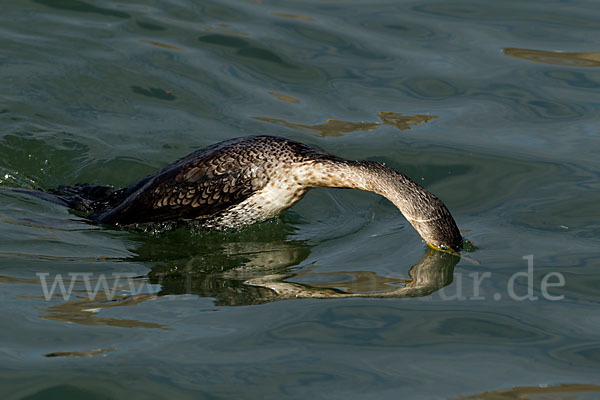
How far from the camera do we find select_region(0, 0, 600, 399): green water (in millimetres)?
5227

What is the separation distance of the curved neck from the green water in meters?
0.25

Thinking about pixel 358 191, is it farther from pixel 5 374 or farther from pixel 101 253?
pixel 5 374

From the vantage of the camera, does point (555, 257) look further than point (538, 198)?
No

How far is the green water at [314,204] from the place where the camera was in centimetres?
523

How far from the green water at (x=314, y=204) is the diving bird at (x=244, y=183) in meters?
0.25

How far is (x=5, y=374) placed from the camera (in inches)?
193

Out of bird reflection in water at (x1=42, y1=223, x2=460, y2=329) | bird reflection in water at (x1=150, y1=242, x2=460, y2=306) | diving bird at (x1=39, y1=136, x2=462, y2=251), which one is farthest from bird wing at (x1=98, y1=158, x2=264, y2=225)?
bird reflection in water at (x1=150, y1=242, x2=460, y2=306)

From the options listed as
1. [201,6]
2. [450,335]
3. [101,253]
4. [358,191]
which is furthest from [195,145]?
[450,335]

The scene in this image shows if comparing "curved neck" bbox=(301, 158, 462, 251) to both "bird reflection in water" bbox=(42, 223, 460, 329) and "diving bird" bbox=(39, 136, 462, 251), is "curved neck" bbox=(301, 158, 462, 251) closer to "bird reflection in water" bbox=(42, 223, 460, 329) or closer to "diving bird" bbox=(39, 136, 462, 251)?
"diving bird" bbox=(39, 136, 462, 251)

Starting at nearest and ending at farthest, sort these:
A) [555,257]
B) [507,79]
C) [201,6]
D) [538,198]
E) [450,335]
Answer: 1. [450,335]
2. [555,257]
3. [538,198]
4. [507,79]
5. [201,6]

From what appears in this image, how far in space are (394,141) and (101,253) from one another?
377cm

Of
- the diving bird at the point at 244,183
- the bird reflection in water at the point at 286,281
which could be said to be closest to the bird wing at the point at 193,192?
the diving bird at the point at 244,183

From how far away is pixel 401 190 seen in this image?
7012 millimetres

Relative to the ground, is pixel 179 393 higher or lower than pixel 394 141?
lower
